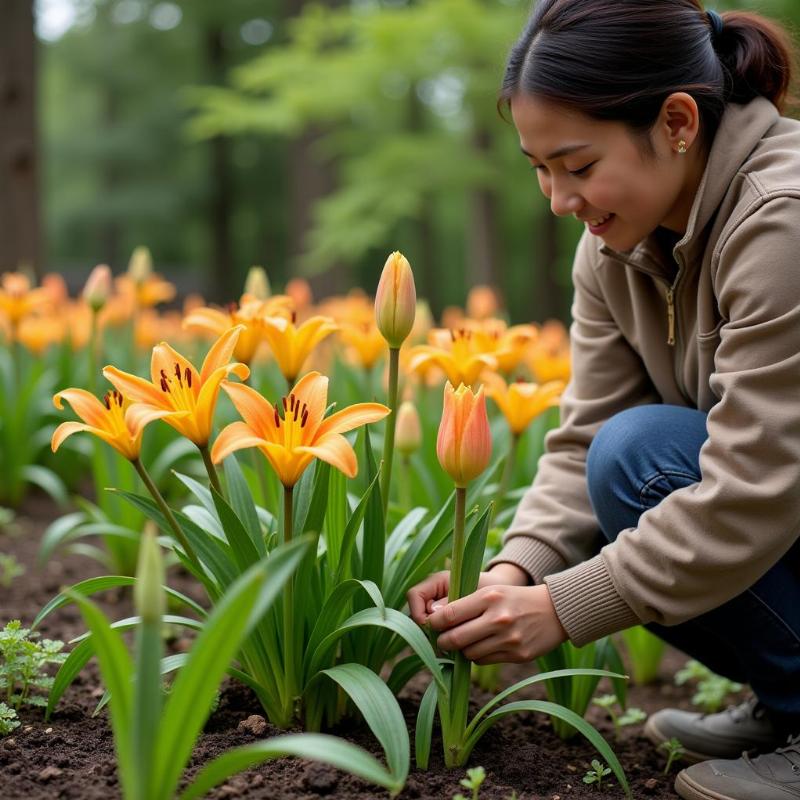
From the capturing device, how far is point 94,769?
1553 millimetres

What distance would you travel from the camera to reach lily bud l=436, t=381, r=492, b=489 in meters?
1.51

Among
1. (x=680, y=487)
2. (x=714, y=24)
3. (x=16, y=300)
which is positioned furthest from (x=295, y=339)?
(x=16, y=300)

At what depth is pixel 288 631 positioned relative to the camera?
5.29ft

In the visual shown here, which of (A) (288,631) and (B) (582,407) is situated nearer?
(A) (288,631)

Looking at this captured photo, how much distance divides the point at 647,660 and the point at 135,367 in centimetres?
225

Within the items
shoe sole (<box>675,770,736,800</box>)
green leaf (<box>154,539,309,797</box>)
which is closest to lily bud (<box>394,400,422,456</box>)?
shoe sole (<box>675,770,736,800</box>)

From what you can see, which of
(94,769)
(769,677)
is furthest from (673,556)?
(94,769)

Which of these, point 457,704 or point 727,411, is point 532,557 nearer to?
point 457,704

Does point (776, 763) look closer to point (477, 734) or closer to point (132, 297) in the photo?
point (477, 734)

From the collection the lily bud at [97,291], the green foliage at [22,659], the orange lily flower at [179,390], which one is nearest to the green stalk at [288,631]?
the orange lily flower at [179,390]

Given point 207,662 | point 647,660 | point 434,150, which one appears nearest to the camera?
point 207,662

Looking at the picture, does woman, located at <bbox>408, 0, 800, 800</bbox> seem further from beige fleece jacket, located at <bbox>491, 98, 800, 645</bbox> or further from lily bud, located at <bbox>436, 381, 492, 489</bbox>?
lily bud, located at <bbox>436, 381, 492, 489</bbox>

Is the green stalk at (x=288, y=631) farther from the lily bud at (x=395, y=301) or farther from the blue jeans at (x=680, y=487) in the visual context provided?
the blue jeans at (x=680, y=487)

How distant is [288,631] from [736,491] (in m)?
0.74
